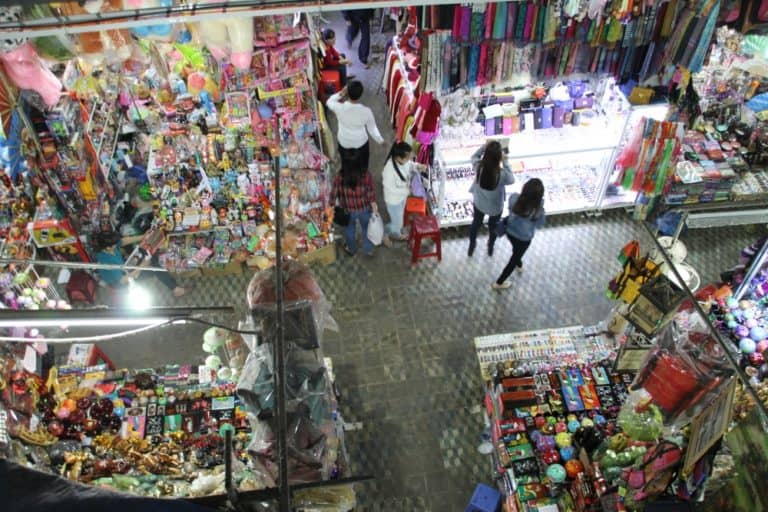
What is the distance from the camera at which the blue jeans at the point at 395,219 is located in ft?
23.4

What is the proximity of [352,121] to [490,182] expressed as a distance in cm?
170

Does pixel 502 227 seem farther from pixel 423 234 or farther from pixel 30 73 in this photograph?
pixel 30 73

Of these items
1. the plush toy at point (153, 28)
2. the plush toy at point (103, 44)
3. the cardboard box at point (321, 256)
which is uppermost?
the plush toy at point (153, 28)

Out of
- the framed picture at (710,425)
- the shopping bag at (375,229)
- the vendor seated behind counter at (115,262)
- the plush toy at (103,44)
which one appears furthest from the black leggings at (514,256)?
the plush toy at (103,44)

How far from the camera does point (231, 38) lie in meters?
5.34

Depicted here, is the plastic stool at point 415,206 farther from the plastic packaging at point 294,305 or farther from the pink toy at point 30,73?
the pink toy at point 30,73

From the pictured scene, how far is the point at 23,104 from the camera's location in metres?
5.88

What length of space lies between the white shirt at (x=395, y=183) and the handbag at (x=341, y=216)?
0.52 m

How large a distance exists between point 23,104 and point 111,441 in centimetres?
346

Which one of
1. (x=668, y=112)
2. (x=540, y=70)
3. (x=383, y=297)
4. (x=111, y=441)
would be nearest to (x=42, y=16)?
(x=111, y=441)

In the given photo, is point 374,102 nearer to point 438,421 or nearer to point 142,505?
point 438,421

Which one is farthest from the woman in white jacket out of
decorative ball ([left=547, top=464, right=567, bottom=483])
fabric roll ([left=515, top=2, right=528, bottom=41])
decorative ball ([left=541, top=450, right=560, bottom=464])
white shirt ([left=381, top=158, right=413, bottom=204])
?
decorative ball ([left=547, top=464, right=567, bottom=483])

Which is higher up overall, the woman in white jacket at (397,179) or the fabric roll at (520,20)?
the fabric roll at (520,20)

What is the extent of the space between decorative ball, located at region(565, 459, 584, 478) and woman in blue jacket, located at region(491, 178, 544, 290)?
2.59 meters
